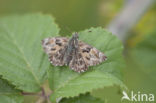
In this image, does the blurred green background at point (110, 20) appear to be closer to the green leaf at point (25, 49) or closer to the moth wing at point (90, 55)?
the moth wing at point (90, 55)

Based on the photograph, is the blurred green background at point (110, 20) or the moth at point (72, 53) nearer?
the moth at point (72, 53)

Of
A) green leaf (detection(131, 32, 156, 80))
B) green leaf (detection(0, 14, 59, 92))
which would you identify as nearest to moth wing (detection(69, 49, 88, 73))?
green leaf (detection(0, 14, 59, 92))

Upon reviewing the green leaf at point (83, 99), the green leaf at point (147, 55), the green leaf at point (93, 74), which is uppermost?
the green leaf at point (147, 55)

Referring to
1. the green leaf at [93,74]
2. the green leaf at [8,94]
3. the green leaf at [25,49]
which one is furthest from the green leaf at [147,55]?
the green leaf at [8,94]

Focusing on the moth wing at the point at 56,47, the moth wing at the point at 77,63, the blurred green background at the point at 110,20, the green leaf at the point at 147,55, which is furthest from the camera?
the blurred green background at the point at 110,20

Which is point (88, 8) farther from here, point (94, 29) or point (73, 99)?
point (73, 99)

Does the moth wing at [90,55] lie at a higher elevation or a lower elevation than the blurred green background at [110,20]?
lower

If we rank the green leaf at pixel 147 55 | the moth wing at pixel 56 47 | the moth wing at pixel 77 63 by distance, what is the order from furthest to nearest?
the green leaf at pixel 147 55 < the moth wing at pixel 56 47 < the moth wing at pixel 77 63

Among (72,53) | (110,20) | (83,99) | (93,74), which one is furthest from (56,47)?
(110,20)
